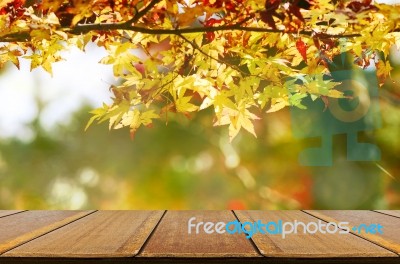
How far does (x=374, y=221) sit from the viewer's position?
136 cm

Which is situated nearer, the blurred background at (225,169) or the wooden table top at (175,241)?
the wooden table top at (175,241)

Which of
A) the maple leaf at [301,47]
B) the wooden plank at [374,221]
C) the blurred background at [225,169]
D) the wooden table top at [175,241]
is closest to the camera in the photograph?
the wooden table top at [175,241]

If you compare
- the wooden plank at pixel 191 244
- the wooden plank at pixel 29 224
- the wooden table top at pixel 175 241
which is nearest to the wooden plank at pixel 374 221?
the wooden table top at pixel 175 241

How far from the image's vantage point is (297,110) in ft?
9.59

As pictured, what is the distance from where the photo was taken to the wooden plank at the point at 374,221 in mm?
995

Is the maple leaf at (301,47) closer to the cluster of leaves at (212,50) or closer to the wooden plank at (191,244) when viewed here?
the cluster of leaves at (212,50)

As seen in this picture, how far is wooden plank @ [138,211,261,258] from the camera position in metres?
0.86

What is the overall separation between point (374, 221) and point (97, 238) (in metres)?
0.78

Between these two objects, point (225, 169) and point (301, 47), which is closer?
point (301, 47)

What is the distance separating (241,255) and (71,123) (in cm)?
238

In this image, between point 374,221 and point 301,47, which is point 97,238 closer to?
point 301,47

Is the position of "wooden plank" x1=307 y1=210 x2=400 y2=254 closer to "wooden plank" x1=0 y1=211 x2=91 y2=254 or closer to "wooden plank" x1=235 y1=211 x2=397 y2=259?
"wooden plank" x1=235 y1=211 x2=397 y2=259

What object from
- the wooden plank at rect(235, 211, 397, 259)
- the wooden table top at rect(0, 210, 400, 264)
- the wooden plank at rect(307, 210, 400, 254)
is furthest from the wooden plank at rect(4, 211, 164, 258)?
the wooden plank at rect(307, 210, 400, 254)

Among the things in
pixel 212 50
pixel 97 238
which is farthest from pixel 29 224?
pixel 212 50
